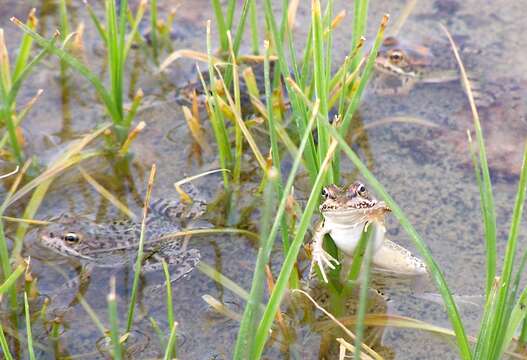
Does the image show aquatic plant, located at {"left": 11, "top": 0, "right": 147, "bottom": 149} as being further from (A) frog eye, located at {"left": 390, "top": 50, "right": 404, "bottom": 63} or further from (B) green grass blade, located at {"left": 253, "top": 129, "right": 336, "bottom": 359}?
(A) frog eye, located at {"left": 390, "top": 50, "right": 404, "bottom": 63}

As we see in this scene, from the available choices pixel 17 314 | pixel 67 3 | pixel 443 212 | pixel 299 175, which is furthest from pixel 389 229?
pixel 67 3

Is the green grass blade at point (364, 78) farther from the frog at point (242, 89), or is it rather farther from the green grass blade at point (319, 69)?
the frog at point (242, 89)

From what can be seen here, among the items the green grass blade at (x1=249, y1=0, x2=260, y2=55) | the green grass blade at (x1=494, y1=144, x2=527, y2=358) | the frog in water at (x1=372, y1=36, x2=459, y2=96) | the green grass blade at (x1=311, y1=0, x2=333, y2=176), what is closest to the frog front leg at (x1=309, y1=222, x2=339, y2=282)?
the green grass blade at (x1=311, y1=0, x2=333, y2=176)

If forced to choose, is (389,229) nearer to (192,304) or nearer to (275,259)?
(275,259)

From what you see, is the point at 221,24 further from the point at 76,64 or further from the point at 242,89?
the point at 76,64

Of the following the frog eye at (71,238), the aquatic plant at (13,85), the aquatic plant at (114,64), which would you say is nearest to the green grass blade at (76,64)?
the aquatic plant at (114,64)
